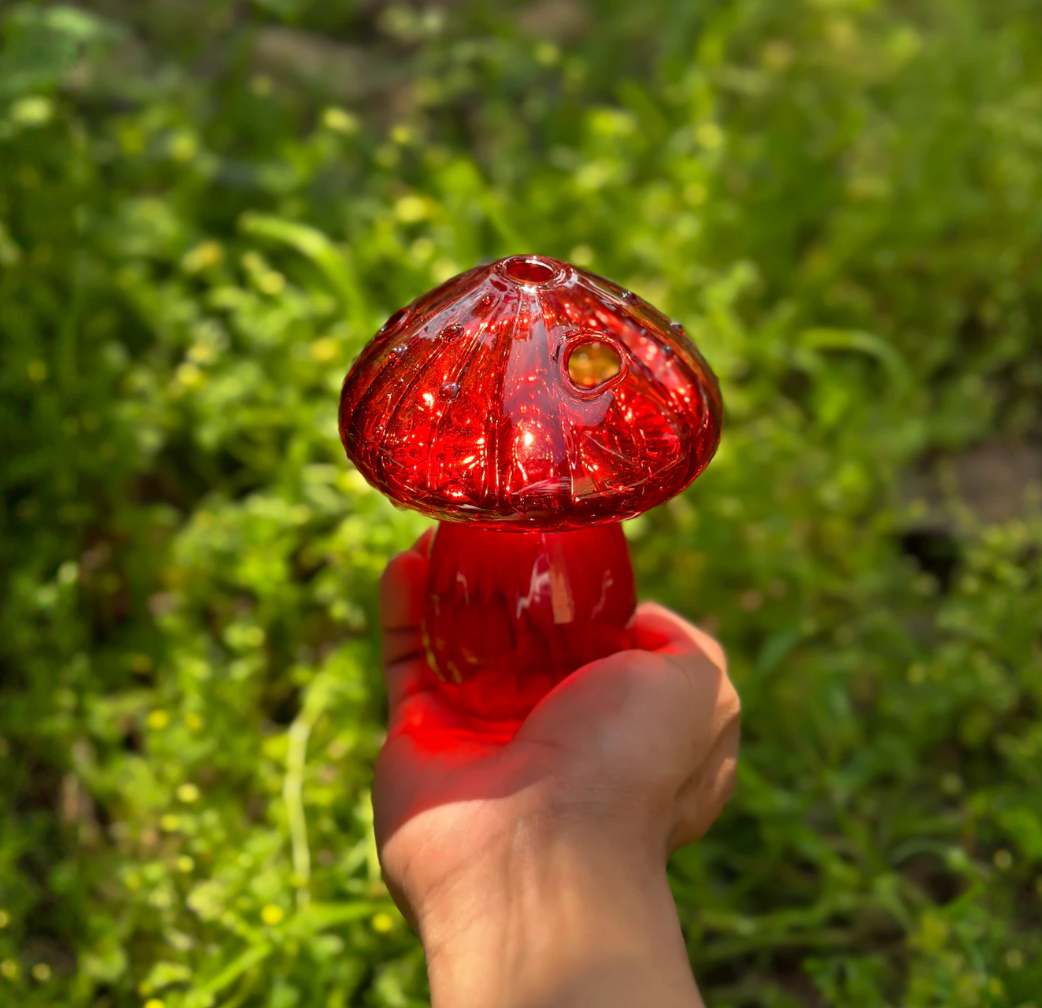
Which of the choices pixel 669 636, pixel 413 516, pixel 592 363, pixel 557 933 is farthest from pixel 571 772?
pixel 413 516

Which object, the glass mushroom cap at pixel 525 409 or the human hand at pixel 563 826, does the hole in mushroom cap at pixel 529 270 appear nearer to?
the glass mushroom cap at pixel 525 409

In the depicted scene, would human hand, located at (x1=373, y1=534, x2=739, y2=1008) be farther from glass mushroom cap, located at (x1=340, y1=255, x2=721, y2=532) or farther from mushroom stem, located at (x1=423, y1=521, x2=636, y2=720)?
glass mushroom cap, located at (x1=340, y1=255, x2=721, y2=532)

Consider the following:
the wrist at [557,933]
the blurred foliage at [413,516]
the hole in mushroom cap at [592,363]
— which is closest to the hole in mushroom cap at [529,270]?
the hole in mushroom cap at [592,363]

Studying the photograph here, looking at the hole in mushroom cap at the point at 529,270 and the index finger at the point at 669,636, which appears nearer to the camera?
the hole in mushroom cap at the point at 529,270

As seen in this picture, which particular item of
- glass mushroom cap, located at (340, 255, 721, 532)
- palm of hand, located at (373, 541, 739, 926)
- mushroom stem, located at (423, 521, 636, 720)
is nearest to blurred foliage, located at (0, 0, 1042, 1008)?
palm of hand, located at (373, 541, 739, 926)

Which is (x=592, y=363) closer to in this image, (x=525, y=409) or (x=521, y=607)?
(x=525, y=409)

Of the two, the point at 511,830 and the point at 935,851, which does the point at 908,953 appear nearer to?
the point at 935,851
